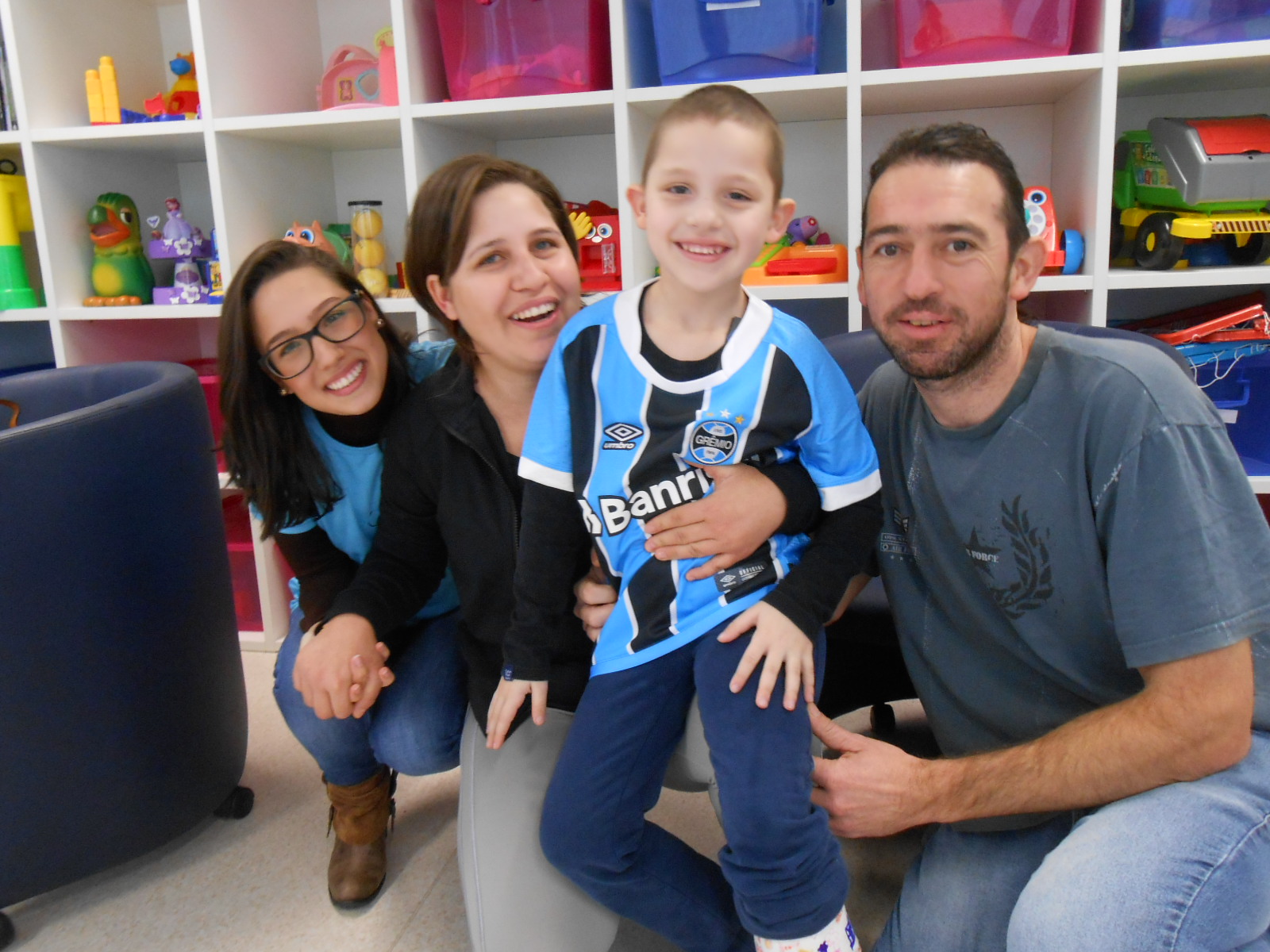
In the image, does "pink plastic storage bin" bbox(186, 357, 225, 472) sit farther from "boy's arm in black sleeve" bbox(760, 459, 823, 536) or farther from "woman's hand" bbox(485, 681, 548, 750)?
"boy's arm in black sleeve" bbox(760, 459, 823, 536)

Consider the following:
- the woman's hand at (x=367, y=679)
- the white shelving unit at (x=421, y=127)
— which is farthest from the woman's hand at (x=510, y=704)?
the white shelving unit at (x=421, y=127)

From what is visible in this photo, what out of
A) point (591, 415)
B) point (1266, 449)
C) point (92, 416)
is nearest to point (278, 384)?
point (92, 416)

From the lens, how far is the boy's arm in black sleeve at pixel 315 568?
1.38 m

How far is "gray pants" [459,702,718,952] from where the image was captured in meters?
1.13

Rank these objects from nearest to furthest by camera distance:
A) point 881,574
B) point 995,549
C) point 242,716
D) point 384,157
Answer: point 995,549 → point 881,574 → point 242,716 → point 384,157

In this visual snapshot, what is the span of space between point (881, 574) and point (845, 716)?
796mm

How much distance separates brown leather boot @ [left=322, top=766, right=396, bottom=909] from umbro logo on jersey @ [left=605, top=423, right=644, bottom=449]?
75 centimetres

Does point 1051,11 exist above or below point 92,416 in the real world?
above

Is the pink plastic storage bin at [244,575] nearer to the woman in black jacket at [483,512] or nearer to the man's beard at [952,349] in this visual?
the woman in black jacket at [483,512]

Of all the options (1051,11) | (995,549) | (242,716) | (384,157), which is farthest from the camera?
(384,157)

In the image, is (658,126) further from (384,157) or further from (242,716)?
(384,157)

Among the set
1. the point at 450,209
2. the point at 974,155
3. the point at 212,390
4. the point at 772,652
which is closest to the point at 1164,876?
the point at 772,652

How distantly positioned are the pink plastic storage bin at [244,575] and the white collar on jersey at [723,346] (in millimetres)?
1740

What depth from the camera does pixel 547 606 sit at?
112 cm
